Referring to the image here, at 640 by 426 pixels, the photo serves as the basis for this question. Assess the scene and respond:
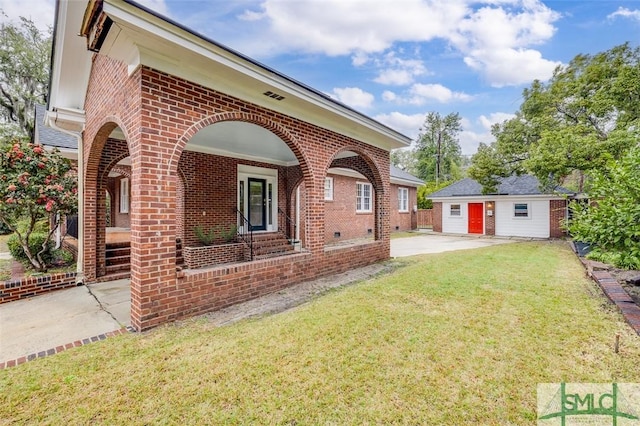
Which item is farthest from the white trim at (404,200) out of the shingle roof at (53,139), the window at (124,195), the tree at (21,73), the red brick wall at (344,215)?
the tree at (21,73)

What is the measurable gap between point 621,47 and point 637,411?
18.1 metres

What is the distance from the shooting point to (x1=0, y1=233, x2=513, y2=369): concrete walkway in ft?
11.3

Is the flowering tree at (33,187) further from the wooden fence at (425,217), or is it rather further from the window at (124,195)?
the wooden fence at (425,217)

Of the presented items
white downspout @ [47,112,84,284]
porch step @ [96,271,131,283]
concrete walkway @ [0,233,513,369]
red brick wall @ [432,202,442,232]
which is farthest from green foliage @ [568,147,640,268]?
red brick wall @ [432,202,442,232]

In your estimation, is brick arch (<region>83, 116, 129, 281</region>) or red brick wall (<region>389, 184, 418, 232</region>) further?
red brick wall (<region>389, 184, 418, 232</region>)

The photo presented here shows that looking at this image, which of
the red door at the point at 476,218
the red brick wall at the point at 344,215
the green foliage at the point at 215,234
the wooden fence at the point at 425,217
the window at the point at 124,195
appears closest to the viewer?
the green foliage at the point at 215,234

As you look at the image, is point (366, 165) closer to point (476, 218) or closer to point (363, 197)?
point (363, 197)

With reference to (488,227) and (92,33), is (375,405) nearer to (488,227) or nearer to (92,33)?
(92,33)

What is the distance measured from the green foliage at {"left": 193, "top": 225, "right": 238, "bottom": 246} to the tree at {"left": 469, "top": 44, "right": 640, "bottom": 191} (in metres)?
12.8

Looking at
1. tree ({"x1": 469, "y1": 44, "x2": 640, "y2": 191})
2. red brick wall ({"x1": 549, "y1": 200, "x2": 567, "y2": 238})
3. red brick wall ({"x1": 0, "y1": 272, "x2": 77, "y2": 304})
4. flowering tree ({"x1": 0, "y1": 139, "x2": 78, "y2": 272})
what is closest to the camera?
red brick wall ({"x1": 0, "y1": 272, "x2": 77, "y2": 304})

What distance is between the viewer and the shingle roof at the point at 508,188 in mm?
16328

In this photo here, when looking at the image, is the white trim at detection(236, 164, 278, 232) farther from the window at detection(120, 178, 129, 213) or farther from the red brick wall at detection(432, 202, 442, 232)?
the red brick wall at detection(432, 202, 442, 232)

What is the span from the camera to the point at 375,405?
7.62 feet

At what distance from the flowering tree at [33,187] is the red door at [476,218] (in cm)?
1927
